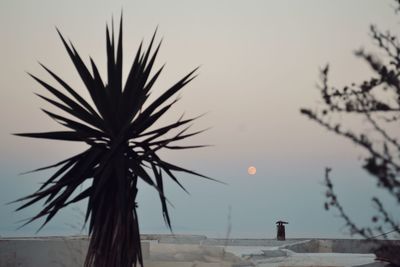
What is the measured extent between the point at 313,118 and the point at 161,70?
465 centimetres

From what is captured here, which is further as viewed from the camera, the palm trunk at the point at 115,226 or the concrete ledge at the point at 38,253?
the concrete ledge at the point at 38,253

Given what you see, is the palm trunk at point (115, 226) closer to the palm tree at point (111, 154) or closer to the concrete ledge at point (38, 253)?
the palm tree at point (111, 154)

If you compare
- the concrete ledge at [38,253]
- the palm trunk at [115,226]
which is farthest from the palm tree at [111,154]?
the concrete ledge at [38,253]

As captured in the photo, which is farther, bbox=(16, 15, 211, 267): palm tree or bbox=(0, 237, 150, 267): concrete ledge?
bbox=(0, 237, 150, 267): concrete ledge

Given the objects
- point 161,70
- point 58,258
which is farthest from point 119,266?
point 58,258

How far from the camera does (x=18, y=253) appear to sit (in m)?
10.3

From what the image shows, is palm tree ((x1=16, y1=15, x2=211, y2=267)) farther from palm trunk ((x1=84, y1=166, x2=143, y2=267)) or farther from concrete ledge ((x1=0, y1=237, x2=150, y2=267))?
concrete ledge ((x1=0, y1=237, x2=150, y2=267))

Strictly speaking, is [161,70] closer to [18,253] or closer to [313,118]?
[313,118]

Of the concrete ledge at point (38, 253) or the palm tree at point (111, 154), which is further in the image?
the concrete ledge at point (38, 253)

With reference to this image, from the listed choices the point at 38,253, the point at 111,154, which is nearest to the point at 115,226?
the point at 111,154

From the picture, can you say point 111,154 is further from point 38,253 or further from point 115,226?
point 38,253

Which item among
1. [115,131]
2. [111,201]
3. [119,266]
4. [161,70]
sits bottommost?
[119,266]

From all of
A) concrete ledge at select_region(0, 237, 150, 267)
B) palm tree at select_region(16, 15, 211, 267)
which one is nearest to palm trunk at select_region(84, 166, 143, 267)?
palm tree at select_region(16, 15, 211, 267)

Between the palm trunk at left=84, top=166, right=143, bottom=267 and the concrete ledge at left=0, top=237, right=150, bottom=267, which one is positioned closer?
the palm trunk at left=84, top=166, right=143, bottom=267
